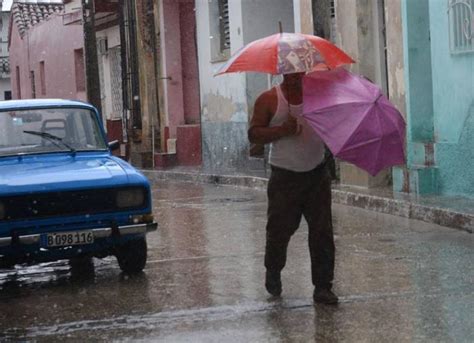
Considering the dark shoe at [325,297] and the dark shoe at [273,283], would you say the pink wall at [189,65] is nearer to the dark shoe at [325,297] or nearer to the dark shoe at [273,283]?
the dark shoe at [273,283]

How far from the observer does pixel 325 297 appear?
7812 millimetres

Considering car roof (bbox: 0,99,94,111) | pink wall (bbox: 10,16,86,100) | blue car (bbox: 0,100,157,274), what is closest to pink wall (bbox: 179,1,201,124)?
pink wall (bbox: 10,16,86,100)

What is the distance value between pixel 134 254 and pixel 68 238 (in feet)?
2.77

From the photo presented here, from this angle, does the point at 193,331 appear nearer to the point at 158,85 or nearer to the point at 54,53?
the point at 158,85

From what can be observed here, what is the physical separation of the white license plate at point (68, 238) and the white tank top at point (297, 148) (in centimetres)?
204

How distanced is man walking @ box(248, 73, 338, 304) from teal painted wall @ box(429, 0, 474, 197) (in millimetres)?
6280

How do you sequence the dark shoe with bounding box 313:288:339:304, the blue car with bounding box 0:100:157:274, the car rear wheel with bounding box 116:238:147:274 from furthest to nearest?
the car rear wheel with bounding box 116:238:147:274 → the blue car with bounding box 0:100:157:274 → the dark shoe with bounding box 313:288:339:304

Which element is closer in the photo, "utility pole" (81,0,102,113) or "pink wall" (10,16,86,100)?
"utility pole" (81,0,102,113)

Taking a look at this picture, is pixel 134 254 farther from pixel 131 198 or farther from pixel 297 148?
pixel 297 148

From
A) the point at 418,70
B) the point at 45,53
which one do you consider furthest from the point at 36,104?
the point at 45,53

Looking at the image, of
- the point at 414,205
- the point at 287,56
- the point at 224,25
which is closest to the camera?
the point at 287,56

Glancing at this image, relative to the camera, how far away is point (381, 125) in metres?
7.46

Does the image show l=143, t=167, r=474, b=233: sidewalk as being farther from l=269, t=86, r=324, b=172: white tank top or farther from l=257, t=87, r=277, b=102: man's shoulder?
l=257, t=87, r=277, b=102: man's shoulder

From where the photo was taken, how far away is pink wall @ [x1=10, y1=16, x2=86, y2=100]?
36.2 m
